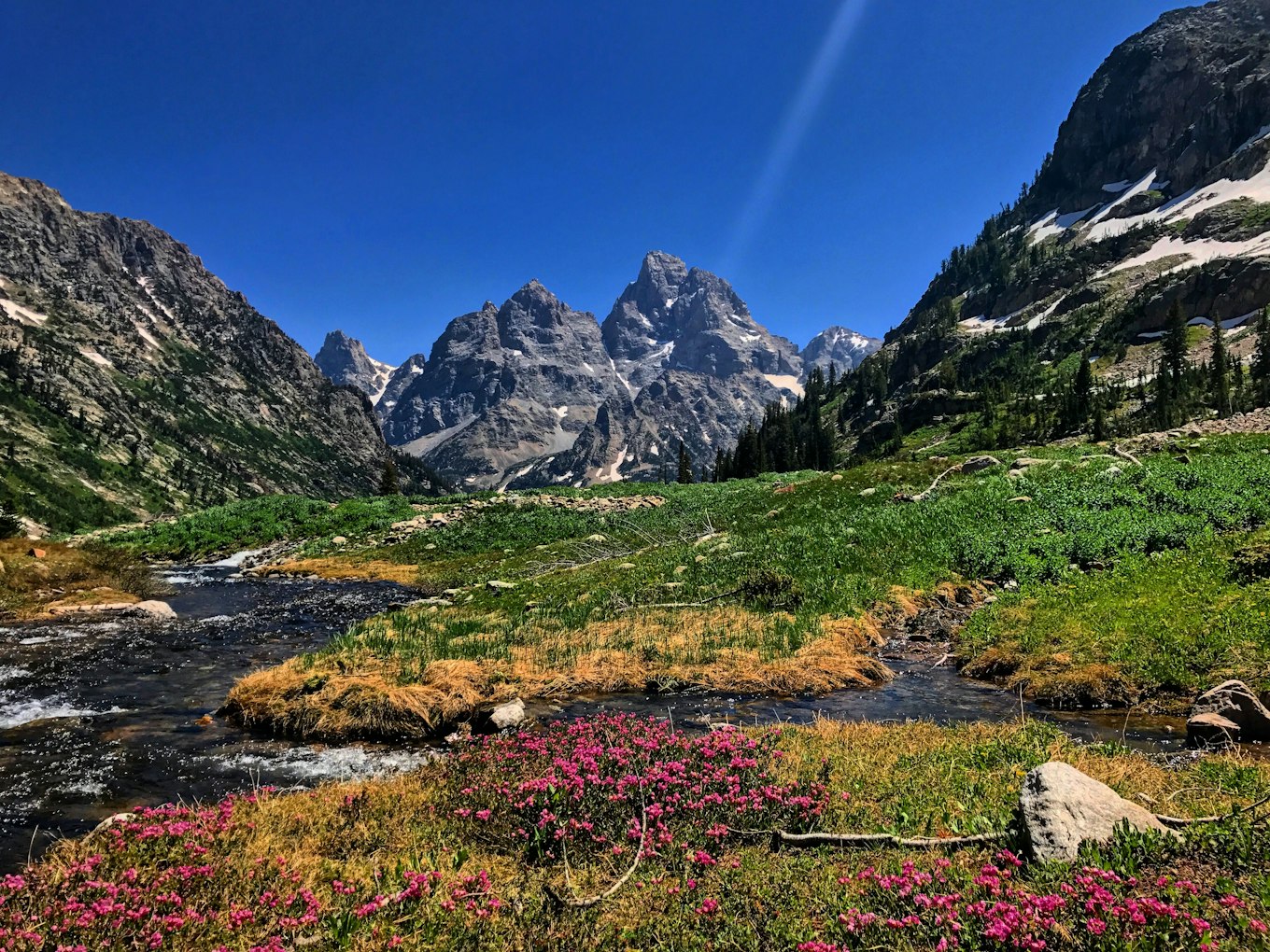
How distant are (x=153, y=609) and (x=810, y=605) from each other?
23949mm

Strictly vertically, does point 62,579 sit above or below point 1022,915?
above

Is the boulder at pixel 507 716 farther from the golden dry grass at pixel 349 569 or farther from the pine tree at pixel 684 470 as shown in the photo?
the pine tree at pixel 684 470

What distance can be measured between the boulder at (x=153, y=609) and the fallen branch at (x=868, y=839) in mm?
24654

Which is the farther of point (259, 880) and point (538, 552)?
point (538, 552)

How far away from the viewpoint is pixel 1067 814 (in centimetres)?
608

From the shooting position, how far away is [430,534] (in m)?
43.0

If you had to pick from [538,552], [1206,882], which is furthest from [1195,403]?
[1206,882]

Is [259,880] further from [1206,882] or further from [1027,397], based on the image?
[1027,397]

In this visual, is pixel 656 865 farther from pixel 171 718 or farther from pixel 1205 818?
pixel 171 718

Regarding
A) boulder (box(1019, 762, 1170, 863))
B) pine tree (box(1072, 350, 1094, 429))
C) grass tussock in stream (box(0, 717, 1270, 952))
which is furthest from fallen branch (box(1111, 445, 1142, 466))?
pine tree (box(1072, 350, 1094, 429))

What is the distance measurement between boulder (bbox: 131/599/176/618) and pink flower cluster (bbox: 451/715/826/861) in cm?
2019

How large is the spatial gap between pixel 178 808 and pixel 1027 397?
187m

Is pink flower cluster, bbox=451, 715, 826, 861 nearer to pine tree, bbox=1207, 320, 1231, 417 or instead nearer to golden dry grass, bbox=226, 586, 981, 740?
golden dry grass, bbox=226, 586, 981, 740

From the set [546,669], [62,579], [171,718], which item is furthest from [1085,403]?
[62,579]
